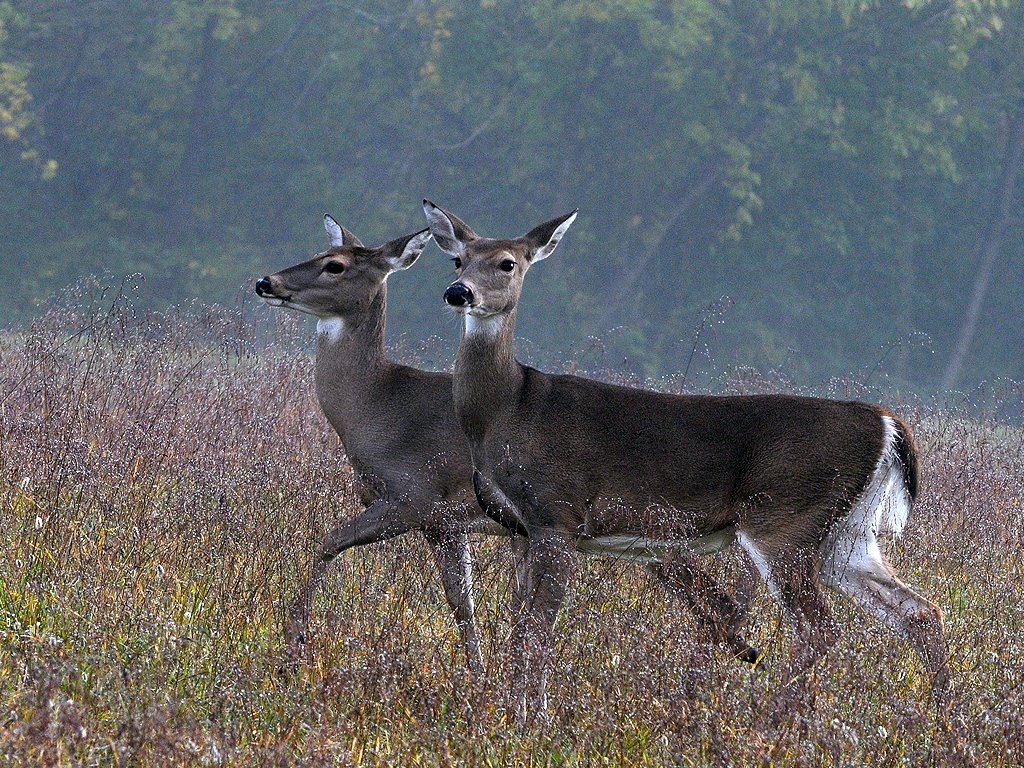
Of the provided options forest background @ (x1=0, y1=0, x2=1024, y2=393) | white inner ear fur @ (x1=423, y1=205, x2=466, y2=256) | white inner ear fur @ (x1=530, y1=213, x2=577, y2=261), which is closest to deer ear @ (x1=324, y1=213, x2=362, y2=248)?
white inner ear fur @ (x1=423, y1=205, x2=466, y2=256)

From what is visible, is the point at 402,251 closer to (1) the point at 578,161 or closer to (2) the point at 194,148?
(1) the point at 578,161

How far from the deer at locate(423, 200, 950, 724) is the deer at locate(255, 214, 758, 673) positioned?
19cm

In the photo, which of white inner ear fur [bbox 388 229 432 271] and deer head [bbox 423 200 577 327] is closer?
deer head [bbox 423 200 577 327]

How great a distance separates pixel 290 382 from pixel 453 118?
1857 cm

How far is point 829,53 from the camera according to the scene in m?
25.6

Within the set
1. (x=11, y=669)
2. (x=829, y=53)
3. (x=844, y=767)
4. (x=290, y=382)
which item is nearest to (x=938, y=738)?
(x=844, y=767)

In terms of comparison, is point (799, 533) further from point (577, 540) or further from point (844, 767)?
point (844, 767)

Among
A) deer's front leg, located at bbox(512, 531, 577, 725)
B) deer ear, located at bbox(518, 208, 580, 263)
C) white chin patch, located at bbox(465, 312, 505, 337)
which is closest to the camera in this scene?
deer's front leg, located at bbox(512, 531, 577, 725)

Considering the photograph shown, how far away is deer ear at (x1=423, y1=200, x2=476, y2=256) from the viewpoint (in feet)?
19.9

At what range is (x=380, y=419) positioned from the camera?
6.20 m

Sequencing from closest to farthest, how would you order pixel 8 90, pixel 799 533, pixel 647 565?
pixel 799 533
pixel 647 565
pixel 8 90

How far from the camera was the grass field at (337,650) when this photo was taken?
379 centimetres

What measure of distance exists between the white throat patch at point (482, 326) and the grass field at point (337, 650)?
858 mm

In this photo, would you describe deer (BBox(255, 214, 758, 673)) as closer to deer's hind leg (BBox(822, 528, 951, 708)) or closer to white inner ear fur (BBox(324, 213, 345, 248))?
white inner ear fur (BBox(324, 213, 345, 248))
